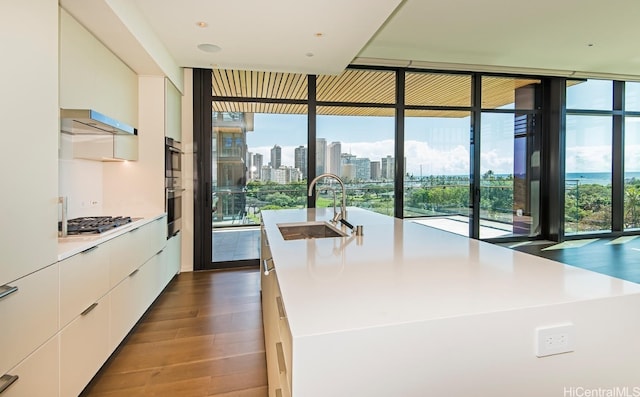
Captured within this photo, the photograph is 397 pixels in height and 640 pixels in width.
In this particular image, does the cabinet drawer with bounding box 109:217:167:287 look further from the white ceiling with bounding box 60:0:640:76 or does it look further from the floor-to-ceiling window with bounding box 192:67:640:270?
the white ceiling with bounding box 60:0:640:76

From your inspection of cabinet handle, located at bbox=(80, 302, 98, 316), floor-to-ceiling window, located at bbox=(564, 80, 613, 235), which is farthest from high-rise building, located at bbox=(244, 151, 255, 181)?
floor-to-ceiling window, located at bbox=(564, 80, 613, 235)

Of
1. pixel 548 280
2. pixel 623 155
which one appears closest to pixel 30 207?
pixel 548 280

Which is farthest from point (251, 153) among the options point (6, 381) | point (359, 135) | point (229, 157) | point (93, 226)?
point (6, 381)

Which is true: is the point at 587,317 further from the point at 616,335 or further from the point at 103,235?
the point at 103,235

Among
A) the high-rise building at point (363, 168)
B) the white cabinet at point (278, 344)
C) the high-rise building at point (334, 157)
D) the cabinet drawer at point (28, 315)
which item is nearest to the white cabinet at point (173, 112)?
the high-rise building at point (334, 157)

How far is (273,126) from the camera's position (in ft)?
15.4

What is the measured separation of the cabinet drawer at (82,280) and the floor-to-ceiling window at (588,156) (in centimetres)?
702

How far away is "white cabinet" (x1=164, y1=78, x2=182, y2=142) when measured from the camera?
3.67 meters

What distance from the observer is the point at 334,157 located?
4.94 metres

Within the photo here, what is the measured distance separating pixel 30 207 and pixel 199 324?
5.88ft

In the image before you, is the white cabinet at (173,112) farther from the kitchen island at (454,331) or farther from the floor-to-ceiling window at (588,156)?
the floor-to-ceiling window at (588,156)

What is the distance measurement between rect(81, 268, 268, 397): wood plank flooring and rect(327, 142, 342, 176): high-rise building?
87.8 inches

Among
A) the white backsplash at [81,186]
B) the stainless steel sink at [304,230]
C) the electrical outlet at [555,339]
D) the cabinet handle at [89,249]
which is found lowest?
the electrical outlet at [555,339]

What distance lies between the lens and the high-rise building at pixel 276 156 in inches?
187
